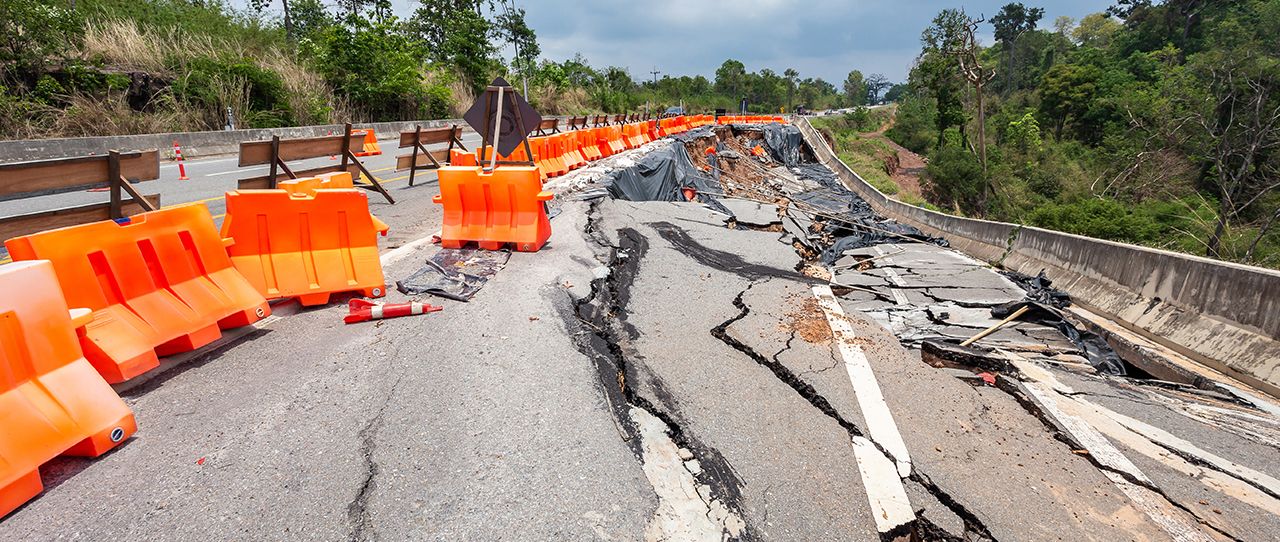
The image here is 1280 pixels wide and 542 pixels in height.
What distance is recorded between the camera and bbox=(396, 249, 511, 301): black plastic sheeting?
5.00 m

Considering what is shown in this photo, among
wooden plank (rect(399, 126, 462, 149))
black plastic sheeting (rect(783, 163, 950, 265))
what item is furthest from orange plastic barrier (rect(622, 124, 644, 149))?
wooden plank (rect(399, 126, 462, 149))

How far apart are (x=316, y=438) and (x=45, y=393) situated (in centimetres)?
111

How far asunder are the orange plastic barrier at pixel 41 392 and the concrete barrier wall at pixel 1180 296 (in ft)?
25.3

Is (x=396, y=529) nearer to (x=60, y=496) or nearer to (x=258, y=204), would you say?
(x=60, y=496)

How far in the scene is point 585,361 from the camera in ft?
12.6

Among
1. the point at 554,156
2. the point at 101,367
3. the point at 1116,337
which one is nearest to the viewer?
the point at 101,367

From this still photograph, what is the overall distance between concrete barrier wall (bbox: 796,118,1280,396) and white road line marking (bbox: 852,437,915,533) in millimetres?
4038

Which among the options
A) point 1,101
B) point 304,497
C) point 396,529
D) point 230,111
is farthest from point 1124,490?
point 230,111

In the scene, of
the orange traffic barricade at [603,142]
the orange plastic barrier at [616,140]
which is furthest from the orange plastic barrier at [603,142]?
the orange plastic barrier at [616,140]

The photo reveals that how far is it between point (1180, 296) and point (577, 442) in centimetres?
646

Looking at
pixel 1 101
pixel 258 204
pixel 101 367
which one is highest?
pixel 1 101

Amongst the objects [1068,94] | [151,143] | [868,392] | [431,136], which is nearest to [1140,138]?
[1068,94]

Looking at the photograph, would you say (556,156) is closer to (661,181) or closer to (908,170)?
(661,181)

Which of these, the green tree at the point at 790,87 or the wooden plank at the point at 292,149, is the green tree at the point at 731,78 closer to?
the green tree at the point at 790,87
